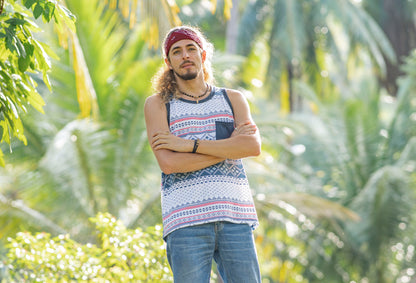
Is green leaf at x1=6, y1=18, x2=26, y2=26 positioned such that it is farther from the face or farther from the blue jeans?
the blue jeans

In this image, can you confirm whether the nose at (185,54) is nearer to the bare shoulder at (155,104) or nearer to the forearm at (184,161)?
the bare shoulder at (155,104)

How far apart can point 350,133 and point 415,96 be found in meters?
1.43

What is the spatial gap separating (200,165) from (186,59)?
1.93ft

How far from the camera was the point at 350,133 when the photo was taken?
12953 mm

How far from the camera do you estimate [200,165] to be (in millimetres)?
3322

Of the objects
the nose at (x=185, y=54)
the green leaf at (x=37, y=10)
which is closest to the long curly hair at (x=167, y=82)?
the nose at (x=185, y=54)

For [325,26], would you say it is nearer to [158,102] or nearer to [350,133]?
[350,133]

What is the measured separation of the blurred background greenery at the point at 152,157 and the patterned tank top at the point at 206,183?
914mm

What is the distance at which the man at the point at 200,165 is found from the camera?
126 inches

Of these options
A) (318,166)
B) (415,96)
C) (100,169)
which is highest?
(100,169)

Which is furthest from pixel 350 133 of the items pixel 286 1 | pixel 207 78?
pixel 207 78

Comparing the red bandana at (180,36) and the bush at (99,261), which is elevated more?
the red bandana at (180,36)

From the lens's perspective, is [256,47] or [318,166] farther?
[256,47]

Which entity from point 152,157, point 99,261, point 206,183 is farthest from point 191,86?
point 152,157
